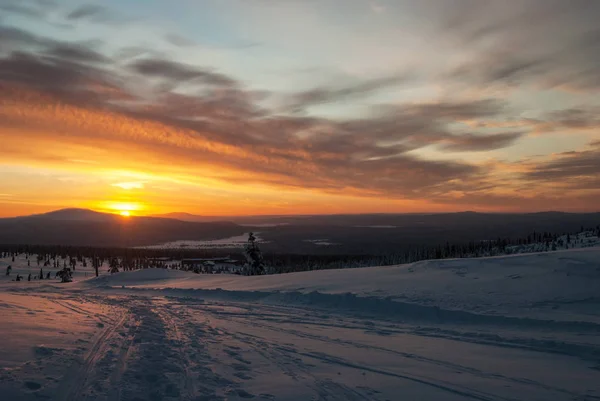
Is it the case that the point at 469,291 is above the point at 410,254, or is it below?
above

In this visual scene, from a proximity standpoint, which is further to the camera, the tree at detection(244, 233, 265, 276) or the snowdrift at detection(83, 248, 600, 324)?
the tree at detection(244, 233, 265, 276)

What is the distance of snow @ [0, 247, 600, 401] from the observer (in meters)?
7.66

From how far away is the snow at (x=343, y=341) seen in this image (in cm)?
766

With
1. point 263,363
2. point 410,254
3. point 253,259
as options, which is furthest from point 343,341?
point 410,254

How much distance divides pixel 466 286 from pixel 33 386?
1516 centimetres

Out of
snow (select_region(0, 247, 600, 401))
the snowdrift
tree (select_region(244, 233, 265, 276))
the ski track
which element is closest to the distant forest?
tree (select_region(244, 233, 265, 276))

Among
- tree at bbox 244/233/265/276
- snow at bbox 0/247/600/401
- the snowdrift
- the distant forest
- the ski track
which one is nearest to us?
the ski track

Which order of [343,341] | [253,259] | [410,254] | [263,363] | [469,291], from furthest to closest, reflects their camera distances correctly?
[410,254], [253,259], [469,291], [343,341], [263,363]

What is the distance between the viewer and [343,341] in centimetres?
1177

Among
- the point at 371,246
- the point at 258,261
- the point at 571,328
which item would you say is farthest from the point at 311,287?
the point at 371,246

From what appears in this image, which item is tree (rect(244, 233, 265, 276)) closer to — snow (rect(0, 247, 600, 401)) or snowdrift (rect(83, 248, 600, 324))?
snowdrift (rect(83, 248, 600, 324))

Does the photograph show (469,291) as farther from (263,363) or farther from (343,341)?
(263,363)

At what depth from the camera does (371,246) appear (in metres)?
172

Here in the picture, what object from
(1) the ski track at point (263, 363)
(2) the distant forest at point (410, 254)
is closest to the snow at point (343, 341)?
(1) the ski track at point (263, 363)
